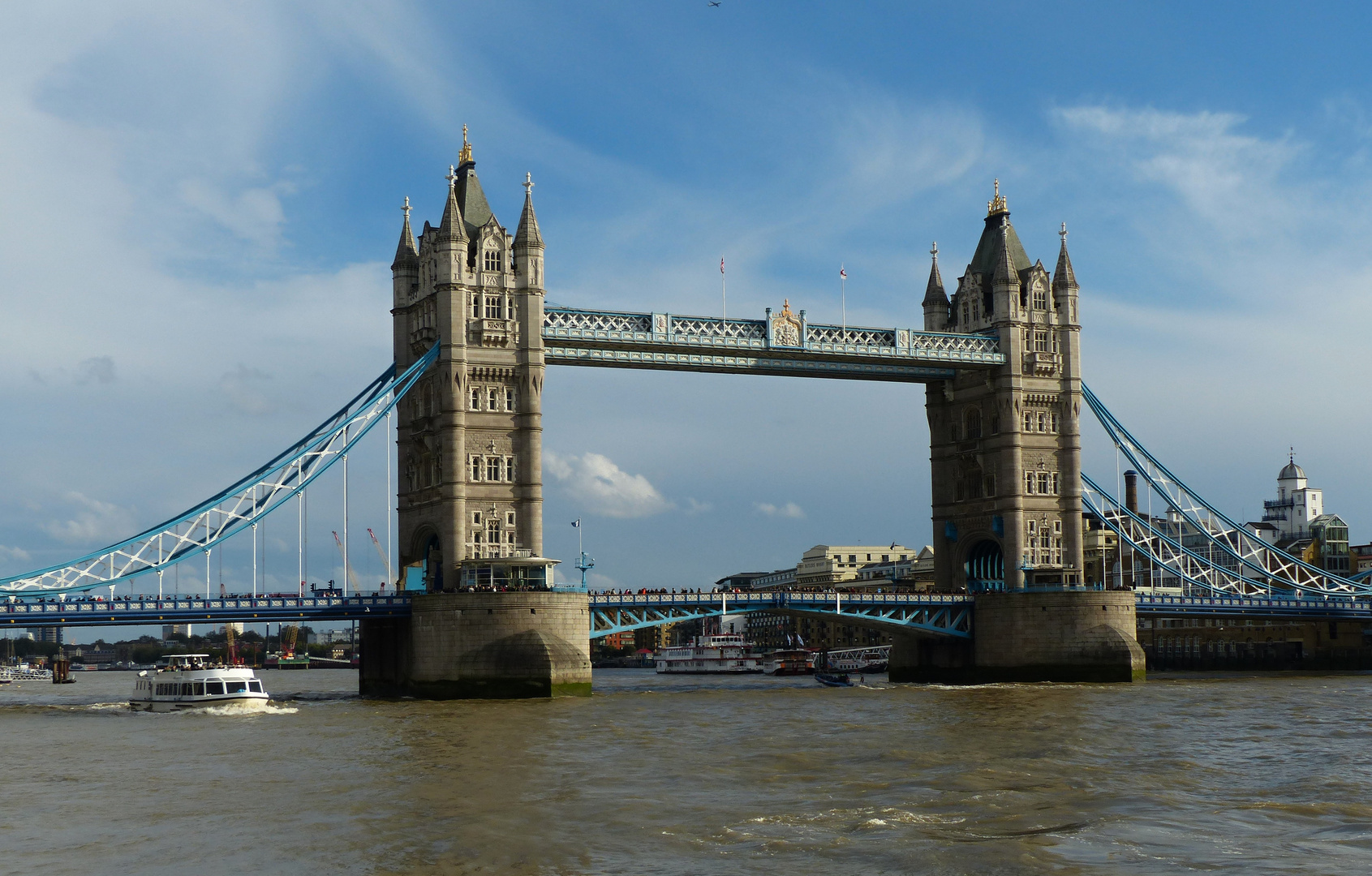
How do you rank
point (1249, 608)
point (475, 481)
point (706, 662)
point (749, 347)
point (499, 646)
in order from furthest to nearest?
point (706, 662) → point (1249, 608) → point (749, 347) → point (475, 481) → point (499, 646)

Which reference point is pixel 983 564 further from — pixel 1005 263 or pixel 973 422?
pixel 1005 263

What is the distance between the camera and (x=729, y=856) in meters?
28.1

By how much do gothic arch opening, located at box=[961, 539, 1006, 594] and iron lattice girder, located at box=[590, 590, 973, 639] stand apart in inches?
183

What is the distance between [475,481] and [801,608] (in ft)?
61.1

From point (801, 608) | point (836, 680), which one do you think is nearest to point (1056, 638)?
point (801, 608)

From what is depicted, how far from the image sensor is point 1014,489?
88.1m

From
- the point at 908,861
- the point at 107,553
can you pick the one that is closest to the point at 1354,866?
the point at 908,861

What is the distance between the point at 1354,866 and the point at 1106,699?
4082 centimetres

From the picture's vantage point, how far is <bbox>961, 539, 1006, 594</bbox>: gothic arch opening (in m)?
92.1

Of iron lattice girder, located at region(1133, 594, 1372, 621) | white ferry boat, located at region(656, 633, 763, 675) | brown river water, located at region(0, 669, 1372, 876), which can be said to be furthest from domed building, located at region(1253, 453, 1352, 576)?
brown river water, located at region(0, 669, 1372, 876)

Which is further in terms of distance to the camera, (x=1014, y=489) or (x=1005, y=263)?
(x=1005, y=263)

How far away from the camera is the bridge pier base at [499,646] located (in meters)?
69.9

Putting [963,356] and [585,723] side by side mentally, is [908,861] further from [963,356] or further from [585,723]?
[963,356]

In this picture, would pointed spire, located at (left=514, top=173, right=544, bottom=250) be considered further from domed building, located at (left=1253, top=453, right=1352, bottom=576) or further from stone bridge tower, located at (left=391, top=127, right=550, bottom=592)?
domed building, located at (left=1253, top=453, right=1352, bottom=576)
